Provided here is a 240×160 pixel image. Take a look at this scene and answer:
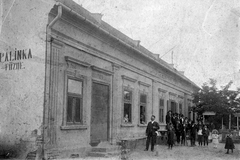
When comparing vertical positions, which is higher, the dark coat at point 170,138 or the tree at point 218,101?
the tree at point 218,101

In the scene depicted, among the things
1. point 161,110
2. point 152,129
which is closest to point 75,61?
point 152,129

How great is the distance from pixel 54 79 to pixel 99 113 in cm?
360

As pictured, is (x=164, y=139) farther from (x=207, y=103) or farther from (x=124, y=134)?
(x=207, y=103)

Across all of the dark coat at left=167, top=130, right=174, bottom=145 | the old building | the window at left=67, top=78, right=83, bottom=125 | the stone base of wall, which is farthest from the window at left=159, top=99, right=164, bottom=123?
the window at left=67, top=78, right=83, bottom=125

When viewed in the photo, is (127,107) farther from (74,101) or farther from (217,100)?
(217,100)

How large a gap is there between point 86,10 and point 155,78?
9.21 metres

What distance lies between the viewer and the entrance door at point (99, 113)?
12.9 meters

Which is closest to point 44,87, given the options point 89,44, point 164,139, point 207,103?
point 89,44

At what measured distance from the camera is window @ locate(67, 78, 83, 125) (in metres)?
11.3

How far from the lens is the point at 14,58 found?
35.0 ft

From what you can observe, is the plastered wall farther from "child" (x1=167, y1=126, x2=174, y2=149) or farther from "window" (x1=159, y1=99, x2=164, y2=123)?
"window" (x1=159, y1=99, x2=164, y2=123)

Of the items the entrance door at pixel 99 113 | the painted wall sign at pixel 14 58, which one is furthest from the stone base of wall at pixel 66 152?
the painted wall sign at pixel 14 58

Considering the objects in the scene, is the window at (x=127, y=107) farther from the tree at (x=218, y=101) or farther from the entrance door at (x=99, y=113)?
the tree at (x=218, y=101)

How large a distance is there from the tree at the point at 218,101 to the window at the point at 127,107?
11498mm
